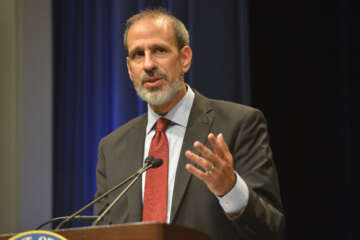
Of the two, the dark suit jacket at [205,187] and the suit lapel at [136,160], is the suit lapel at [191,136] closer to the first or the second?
the dark suit jacket at [205,187]

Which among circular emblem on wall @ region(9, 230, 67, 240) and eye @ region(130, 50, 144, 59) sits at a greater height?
eye @ region(130, 50, 144, 59)

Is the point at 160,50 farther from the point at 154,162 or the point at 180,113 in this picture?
the point at 154,162

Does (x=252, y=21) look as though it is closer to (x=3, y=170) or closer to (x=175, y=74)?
(x=175, y=74)

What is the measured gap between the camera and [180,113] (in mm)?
2059

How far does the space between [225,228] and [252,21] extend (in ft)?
5.04

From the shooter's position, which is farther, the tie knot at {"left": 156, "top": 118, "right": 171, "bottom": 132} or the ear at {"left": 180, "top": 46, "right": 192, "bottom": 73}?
the ear at {"left": 180, "top": 46, "right": 192, "bottom": 73}

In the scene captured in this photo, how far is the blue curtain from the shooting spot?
2914 mm

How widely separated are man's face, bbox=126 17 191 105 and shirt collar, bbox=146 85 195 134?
0.05 meters

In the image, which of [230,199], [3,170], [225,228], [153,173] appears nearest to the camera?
[230,199]

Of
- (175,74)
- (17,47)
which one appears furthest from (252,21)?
(17,47)

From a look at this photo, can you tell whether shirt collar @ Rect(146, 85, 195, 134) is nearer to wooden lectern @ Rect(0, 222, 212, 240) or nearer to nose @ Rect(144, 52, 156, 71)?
nose @ Rect(144, 52, 156, 71)

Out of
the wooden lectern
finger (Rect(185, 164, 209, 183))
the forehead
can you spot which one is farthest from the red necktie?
the wooden lectern

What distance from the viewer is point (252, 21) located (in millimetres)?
2943

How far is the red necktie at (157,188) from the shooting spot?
73.4 inches
